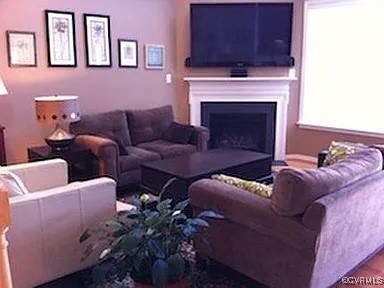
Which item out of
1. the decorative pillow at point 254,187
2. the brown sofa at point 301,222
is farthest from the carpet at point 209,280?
the decorative pillow at point 254,187

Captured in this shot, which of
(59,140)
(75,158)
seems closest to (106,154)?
(75,158)

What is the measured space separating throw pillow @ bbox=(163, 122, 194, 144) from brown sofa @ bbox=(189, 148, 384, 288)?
7.78 feet

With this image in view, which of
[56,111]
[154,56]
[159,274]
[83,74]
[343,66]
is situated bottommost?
[159,274]

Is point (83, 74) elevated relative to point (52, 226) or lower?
elevated

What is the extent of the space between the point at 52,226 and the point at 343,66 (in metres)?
4.46

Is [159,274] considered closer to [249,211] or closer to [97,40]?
[249,211]

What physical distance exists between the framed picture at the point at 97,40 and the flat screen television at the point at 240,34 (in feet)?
4.13

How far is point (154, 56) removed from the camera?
216 inches

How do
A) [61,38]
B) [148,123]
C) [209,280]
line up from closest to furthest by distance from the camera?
[209,280]
[61,38]
[148,123]

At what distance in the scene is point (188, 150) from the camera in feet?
15.4

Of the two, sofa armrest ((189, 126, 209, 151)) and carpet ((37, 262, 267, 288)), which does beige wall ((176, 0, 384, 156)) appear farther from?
carpet ((37, 262, 267, 288))

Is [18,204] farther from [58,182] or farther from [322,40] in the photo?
[322,40]

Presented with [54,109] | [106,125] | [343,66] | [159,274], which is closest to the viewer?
[159,274]

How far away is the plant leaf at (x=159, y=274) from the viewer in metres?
1.76
